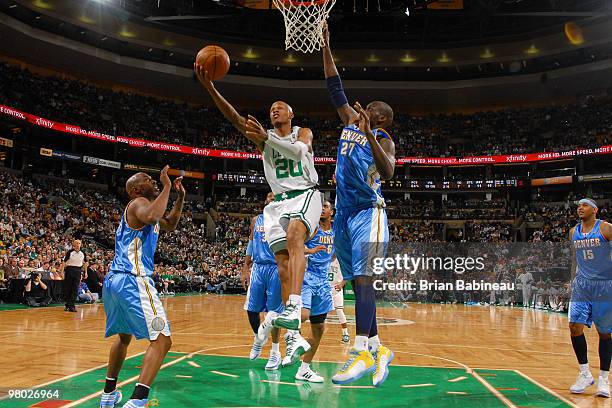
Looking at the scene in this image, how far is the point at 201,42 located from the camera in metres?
36.3

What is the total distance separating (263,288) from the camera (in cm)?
732

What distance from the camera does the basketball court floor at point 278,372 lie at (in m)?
5.15

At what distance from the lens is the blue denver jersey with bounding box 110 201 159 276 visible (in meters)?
4.71

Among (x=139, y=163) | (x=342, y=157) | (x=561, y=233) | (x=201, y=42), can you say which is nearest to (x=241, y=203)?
(x=139, y=163)

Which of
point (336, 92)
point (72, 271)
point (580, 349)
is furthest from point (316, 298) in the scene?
point (72, 271)

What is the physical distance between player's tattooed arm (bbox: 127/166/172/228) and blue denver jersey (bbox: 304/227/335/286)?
9.24ft

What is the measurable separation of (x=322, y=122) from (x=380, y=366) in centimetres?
3699

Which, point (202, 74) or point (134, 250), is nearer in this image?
point (134, 250)

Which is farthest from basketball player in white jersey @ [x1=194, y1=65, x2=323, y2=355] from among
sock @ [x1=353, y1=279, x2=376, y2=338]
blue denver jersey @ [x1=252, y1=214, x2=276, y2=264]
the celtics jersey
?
blue denver jersey @ [x1=252, y1=214, x2=276, y2=264]

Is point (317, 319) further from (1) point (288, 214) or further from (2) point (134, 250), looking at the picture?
(2) point (134, 250)

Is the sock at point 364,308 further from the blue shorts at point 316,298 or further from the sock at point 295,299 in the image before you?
the blue shorts at point 316,298

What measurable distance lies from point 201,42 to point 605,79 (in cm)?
2701

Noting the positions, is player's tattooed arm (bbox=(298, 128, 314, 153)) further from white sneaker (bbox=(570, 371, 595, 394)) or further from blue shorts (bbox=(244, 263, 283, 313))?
white sneaker (bbox=(570, 371, 595, 394))

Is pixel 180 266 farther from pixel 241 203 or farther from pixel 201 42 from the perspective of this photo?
pixel 201 42
